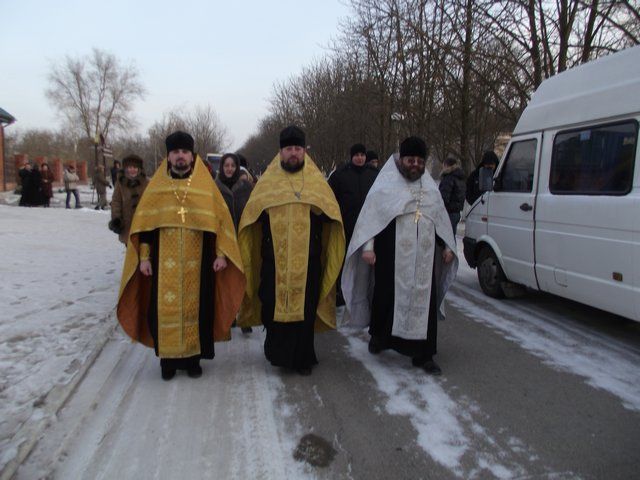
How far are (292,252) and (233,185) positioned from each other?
6.55 feet

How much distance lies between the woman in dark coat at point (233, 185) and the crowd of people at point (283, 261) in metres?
1.32

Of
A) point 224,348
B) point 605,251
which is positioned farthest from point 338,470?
point 605,251

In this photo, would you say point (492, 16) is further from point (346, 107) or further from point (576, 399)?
point (346, 107)

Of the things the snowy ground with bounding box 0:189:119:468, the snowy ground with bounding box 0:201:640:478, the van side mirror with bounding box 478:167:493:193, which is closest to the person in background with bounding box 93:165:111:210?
the snowy ground with bounding box 0:189:119:468

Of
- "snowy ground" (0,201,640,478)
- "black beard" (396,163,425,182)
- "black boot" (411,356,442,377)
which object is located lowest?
"snowy ground" (0,201,640,478)

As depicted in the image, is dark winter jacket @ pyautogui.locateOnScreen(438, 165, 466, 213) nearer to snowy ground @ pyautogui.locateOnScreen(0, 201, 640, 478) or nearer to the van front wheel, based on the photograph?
the van front wheel

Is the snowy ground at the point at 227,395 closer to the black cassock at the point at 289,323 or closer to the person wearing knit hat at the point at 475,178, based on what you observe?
the black cassock at the point at 289,323

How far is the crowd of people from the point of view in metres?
4.20

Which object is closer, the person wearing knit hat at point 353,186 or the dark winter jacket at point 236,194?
the dark winter jacket at point 236,194

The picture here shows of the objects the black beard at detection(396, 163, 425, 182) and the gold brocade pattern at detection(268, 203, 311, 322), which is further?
the black beard at detection(396, 163, 425, 182)

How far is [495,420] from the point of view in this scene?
3635 millimetres

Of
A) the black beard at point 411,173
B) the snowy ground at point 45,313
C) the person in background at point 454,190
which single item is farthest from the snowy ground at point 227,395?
the person in background at point 454,190

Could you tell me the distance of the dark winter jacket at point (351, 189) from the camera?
6.52 m

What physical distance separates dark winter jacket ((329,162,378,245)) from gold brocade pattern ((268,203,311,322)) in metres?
2.17
